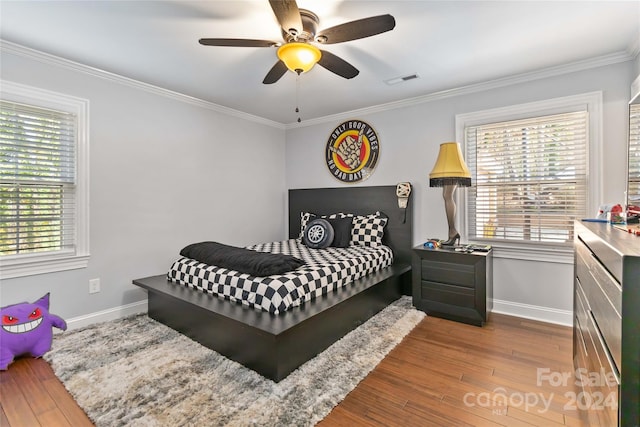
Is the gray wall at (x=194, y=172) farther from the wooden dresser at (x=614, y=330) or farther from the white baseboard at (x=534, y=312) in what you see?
the wooden dresser at (x=614, y=330)

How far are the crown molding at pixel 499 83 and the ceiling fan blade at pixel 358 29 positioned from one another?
195 cm

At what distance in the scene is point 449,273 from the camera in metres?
2.92

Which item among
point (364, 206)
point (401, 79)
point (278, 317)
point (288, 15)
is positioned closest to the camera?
point (288, 15)

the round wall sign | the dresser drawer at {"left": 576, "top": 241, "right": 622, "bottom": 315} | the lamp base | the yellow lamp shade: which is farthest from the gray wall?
the dresser drawer at {"left": 576, "top": 241, "right": 622, "bottom": 315}

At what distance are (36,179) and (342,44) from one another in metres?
2.80

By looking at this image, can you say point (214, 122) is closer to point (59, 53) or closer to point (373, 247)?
point (59, 53)

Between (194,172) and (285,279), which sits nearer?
(285,279)

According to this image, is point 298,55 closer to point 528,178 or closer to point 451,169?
point 451,169

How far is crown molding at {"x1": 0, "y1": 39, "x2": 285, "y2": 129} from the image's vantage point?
242cm

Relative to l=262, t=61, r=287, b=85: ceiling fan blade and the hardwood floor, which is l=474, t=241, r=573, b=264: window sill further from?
l=262, t=61, r=287, b=85: ceiling fan blade

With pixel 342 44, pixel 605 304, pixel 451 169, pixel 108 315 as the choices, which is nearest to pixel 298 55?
pixel 342 44

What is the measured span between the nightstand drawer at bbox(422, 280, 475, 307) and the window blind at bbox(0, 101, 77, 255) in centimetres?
341

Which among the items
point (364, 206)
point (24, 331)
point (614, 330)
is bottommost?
point (24, 331)

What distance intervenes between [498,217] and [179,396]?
322 cm
